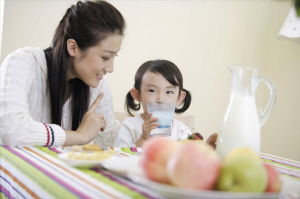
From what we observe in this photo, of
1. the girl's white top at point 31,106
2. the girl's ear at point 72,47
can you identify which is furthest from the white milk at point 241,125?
the girl's ear at point 72,47

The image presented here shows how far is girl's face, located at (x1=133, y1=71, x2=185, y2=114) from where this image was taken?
1.56 meters

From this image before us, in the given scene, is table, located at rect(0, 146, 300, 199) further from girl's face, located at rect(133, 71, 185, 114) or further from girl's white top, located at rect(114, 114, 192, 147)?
girl's face, located at rect(133, 71, 185, 114)

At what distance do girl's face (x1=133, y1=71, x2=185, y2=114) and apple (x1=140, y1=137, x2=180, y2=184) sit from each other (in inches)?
42.0

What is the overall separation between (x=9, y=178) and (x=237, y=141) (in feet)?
1.82

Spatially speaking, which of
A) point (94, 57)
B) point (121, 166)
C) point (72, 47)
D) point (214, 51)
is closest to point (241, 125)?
point (121, 166)

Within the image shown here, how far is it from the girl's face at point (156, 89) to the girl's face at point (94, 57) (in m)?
0.23

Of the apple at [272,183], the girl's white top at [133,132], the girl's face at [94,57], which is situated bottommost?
the girl's white top at [133,132]

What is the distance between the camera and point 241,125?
765 mm

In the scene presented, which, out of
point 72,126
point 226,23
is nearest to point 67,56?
point 72,126

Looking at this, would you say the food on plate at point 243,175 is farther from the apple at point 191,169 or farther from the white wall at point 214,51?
the white wall at point 214,51

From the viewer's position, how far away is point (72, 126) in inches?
62.7

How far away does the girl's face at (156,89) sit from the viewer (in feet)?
5.12

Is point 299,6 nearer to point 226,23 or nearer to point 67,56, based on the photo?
point 67,56

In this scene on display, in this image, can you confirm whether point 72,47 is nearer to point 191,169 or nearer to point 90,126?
point 90,126
